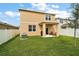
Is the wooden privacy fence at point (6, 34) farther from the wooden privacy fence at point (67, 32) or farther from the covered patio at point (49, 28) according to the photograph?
the wooden privacy fence at point (67, 32)

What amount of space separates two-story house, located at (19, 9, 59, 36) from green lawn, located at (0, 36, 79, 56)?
137mm

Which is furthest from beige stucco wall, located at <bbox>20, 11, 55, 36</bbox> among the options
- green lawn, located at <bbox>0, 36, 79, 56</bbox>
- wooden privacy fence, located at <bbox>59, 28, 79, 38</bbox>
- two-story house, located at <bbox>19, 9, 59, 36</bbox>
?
wooden privacy fence, located at <bbox>59, 28, 79, 38</bbox>

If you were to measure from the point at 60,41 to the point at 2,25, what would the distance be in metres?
1.21

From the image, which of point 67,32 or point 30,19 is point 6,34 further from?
point 67,32

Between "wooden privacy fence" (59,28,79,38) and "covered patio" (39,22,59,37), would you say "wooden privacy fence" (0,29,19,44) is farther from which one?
"wooden privacy fence" (59,28,79,38)

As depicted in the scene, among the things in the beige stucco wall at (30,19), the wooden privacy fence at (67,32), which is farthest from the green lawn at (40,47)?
the beige stucco wall at (30,19)

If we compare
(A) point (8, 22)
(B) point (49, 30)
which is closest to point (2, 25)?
(A) point (8, 22)

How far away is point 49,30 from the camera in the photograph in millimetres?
11047

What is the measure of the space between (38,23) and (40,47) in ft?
1.59

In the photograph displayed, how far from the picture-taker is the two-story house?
11031mm

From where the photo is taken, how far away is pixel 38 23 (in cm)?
1105

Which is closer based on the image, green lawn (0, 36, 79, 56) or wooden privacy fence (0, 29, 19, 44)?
green lawn (0, 36, 79, 56)

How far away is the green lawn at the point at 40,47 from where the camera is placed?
36.1ft

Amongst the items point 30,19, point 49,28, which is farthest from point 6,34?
point 49,28
